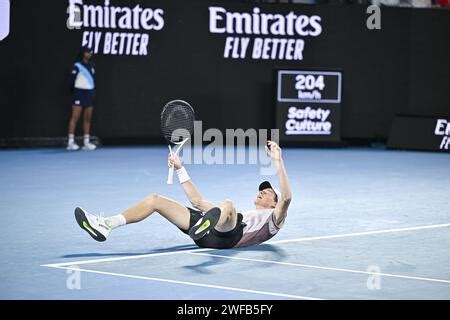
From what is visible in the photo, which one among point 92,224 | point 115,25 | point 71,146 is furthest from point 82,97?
point 92,224

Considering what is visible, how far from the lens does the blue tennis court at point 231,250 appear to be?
24.0 feet

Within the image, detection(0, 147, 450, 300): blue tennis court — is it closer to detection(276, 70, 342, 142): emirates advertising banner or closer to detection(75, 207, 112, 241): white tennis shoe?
detection(75, 207, 112, 241): white tennis shoe

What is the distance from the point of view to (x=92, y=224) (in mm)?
8375

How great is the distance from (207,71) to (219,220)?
1222 centimetres

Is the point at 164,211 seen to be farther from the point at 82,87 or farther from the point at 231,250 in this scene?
the point at 82,87

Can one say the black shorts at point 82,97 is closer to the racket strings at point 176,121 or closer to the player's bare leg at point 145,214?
the racket strings at point 176,121

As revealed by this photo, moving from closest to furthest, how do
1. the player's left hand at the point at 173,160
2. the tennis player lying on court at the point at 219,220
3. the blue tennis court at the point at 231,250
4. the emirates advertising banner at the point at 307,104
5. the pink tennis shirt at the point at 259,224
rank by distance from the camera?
the blue tennis court at the point at 231,250 < the tennis player lying on court at the point at 219,220 < the player's left hand at the point at 173,160 < the pink tennis shirt at the point at 259,224 < the emirates advertising banner at the point at 307,104

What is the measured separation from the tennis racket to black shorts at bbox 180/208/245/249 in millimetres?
819

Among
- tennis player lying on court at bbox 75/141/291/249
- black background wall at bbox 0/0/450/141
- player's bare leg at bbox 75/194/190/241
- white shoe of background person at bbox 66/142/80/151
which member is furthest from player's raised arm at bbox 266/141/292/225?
black background wall at bbox 0/0/450/141

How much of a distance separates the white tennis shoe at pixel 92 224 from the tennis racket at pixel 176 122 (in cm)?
108

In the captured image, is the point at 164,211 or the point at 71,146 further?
the point at 71,146

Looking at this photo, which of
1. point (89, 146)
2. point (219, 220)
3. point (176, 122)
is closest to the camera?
point (219, 220)

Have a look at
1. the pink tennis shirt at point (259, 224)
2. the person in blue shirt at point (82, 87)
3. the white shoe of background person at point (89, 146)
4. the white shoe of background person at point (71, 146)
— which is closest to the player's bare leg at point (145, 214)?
the pink tennis shirt at point (259, 224)

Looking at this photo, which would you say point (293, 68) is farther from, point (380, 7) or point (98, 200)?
point (98, 200)
